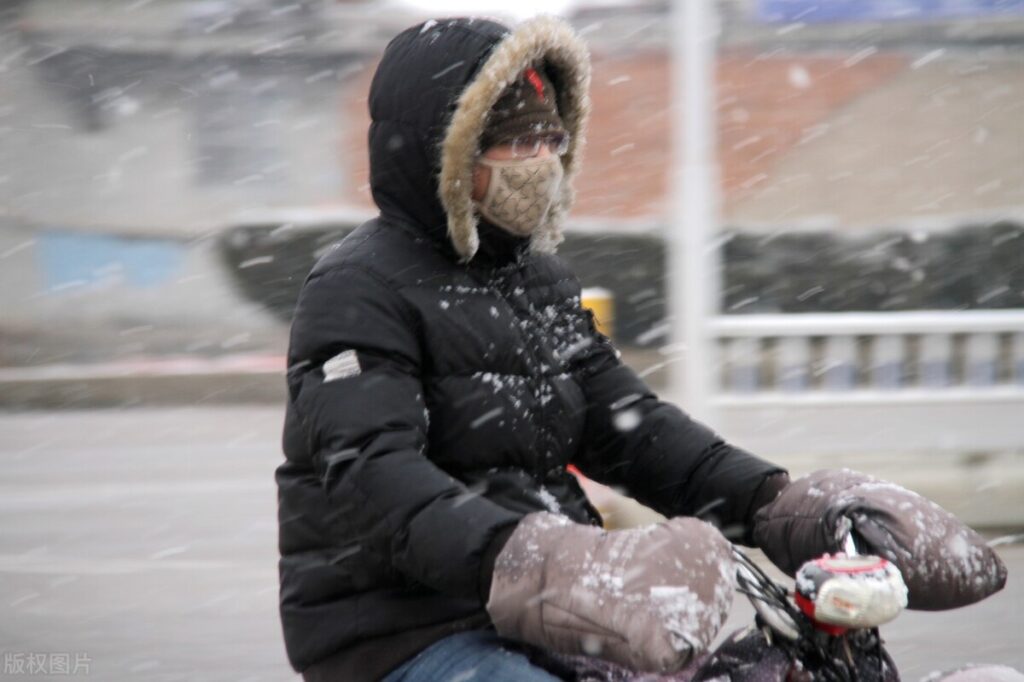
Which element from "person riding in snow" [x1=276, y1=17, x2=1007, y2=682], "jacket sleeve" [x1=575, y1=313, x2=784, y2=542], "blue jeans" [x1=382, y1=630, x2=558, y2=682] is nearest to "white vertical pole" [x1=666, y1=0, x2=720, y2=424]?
"jacket sleeve" [x1=575, y1=313, x2=784, y2=542]

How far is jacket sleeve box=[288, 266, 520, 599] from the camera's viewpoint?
2.29 metres

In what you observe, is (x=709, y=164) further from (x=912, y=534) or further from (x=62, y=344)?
(x=62, y=344)

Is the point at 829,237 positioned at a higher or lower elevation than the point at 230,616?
lower

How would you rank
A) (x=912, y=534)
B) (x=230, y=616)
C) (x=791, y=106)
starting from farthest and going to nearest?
(x=791, y=106) → (x=230, y=616) → (x=912, y=534)

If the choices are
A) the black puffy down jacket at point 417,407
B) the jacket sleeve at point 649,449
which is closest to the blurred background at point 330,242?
the jacket sleeve at point 649,449

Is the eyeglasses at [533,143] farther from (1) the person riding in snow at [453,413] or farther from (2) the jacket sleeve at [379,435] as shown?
(2) the jacket sleeve at [379,435]

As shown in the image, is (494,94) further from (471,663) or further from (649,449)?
(471,663)

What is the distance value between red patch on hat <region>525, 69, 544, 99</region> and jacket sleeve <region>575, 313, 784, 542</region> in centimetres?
51

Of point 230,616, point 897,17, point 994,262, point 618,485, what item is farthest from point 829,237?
point 618,485

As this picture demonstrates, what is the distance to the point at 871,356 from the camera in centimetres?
756

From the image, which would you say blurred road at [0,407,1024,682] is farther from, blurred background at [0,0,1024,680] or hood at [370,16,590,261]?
hood at [370,16,590,261]

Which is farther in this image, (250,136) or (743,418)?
(250,136)

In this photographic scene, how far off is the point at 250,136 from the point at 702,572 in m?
26.5

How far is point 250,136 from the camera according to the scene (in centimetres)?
2783
